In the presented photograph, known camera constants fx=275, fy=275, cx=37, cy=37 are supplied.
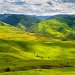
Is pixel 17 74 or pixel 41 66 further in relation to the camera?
pixel 41 66

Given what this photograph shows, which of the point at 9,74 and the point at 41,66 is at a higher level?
the point at 9,74

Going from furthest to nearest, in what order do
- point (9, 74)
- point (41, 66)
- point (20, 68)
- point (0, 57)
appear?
point (0, 57) → point (41, 66) → point (20, 68) → point (9, 74)

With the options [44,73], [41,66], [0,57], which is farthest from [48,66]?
[0,57]

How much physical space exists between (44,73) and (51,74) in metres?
3.10

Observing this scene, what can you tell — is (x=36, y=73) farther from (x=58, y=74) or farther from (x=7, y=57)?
(x=7, y=57)

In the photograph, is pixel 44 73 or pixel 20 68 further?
pixel 20 68

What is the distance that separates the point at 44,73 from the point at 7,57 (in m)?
82.2

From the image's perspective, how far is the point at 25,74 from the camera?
97.1 m

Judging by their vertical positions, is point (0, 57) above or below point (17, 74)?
below

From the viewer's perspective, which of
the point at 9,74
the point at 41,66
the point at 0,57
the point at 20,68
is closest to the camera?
the point at 9,74

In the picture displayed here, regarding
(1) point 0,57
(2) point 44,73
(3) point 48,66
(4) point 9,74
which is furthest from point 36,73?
(1) point 0,57

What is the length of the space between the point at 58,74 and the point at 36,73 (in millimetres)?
8068

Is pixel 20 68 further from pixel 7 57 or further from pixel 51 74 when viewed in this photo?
pixel 7 57

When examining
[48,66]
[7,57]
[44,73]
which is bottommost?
[7,57]
